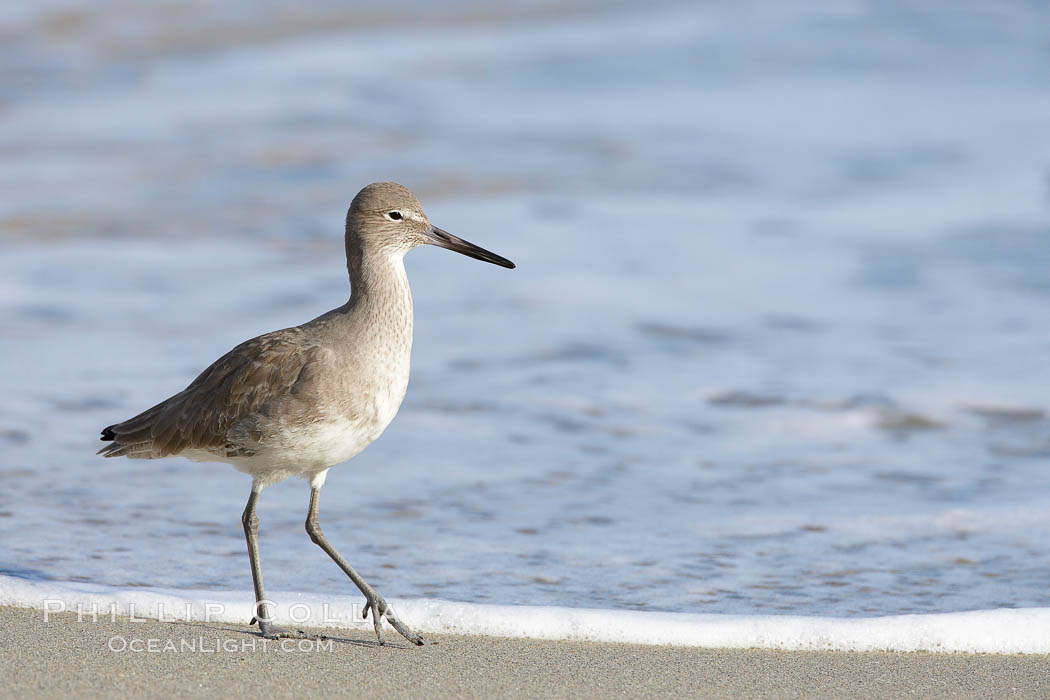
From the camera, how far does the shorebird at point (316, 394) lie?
4441 mm

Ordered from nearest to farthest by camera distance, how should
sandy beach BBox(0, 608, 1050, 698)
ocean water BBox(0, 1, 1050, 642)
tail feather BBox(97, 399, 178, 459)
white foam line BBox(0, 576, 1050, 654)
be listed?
sandy beach BBox(0, 608, 1050, 698)
white foam line BBox(0, 576, 1050, 654)
tail feather BBox(97, 399, 178, 459)
ocean water BBox(0, 1, 1050, 642)

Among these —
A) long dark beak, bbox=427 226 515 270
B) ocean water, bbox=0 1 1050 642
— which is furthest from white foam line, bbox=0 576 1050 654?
long dark beak, bbox=427 226 515 270

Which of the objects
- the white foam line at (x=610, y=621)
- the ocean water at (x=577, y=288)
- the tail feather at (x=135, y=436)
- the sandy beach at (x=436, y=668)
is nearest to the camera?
the sandy beach at (x=436, y=668)

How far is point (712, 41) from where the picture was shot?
15.5 m

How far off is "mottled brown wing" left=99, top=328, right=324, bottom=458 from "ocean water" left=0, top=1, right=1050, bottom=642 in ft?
1.66

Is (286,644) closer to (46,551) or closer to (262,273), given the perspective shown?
(46,551)

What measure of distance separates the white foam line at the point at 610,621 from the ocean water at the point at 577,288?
7.2 inches

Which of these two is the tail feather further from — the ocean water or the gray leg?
the gray leg

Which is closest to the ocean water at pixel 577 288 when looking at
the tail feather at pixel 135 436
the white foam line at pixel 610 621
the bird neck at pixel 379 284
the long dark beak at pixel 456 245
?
the white foam line at pixel 610 621

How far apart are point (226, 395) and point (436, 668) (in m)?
1.20

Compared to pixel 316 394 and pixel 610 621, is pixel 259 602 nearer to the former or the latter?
pixel 316 394

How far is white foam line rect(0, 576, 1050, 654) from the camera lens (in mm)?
4328

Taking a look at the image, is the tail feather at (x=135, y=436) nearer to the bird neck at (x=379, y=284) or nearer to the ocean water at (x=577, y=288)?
the ocean water at (x=577, y=288)

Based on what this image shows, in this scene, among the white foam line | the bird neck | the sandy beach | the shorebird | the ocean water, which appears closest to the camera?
the sandy beach
